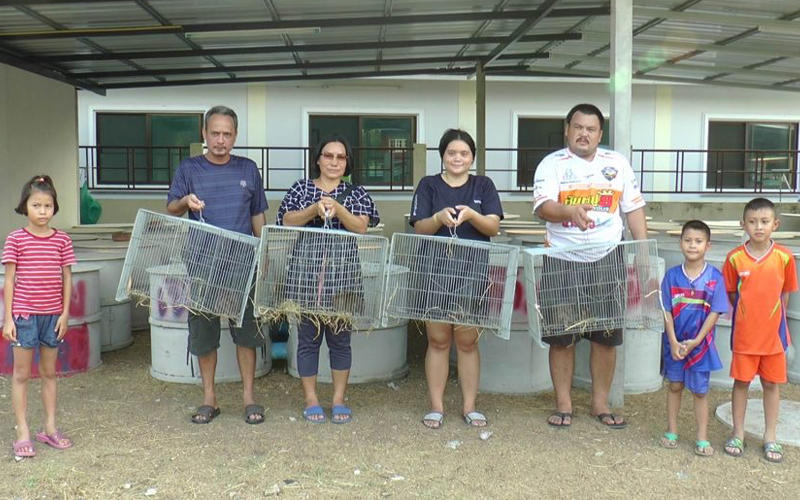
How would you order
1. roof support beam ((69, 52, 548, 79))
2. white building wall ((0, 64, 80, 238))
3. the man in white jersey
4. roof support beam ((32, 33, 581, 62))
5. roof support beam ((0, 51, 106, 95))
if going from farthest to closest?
roof support beam ((69, 52, 548, 79))
white building wall ((0, 64, 80, 238))
roof support beam ((32, 33, 581, 62))
roof support beam ((0, 51, 106, 95))
the man in white jersey

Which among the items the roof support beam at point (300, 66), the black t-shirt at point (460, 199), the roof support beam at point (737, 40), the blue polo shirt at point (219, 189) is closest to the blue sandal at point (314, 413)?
the blue polo shirt at point (219, 189)

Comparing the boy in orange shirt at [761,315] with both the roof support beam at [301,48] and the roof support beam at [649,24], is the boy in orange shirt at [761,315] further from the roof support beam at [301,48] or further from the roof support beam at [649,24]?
the roof support beam at [301,48]

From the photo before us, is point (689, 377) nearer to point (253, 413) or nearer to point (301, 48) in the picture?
point (253, 413)

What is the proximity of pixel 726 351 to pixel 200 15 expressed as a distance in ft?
17.6

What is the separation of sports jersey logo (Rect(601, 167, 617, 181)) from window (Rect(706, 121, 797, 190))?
454 inches

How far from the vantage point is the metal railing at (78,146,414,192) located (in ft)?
41.5

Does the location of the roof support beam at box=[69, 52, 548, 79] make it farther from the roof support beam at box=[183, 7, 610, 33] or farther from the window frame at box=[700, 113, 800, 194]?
the window frame at box=[700, 113, 800, 194]

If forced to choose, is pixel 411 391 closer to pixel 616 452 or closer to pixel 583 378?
pixel 583 378

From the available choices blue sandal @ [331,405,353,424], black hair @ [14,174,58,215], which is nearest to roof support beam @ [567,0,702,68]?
blue sandal @ [331,405,353,424]

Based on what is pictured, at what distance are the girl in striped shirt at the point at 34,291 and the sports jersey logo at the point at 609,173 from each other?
2742mm

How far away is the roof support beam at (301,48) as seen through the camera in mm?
7887

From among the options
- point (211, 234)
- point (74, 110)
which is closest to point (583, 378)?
point (211, 234)

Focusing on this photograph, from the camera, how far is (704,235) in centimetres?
328

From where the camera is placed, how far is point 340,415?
→ 148 inches
